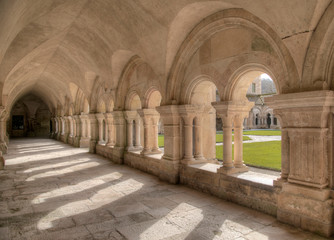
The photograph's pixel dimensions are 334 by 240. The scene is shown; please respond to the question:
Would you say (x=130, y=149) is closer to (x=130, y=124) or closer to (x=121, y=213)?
(x=130, y=124)

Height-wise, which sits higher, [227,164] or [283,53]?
[283,53]

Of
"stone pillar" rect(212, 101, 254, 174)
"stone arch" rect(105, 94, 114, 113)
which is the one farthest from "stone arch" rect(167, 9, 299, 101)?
"stone arch" rect(105, 94, 114, 113)

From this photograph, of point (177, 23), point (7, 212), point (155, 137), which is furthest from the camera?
point (155, 137)

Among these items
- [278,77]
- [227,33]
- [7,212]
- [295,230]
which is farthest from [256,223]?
[7,212]

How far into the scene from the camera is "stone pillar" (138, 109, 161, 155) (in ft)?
25.5

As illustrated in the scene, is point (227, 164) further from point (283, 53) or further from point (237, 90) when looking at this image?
point (283, 53)

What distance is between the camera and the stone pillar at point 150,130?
25.5 ft

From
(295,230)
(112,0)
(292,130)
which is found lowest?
(295,230)

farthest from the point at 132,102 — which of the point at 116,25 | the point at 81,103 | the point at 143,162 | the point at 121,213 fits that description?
the point at 81,103

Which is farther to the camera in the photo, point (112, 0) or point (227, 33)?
point (112, 0)

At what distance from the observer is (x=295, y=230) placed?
11.5 feet

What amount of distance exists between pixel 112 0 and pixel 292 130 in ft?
15.5

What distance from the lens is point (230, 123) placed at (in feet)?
16.6

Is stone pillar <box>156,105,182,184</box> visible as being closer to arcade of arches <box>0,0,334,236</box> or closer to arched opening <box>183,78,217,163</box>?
arcade of arches <box>0,0,334,236</box>
